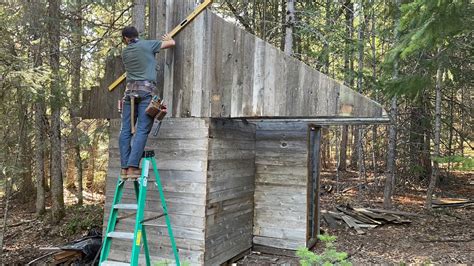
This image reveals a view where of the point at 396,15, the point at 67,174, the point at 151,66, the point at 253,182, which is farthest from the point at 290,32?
the point at 67,174

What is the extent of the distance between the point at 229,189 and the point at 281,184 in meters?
1.31

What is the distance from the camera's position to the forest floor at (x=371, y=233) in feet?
23.3

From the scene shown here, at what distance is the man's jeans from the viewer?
5012 mm

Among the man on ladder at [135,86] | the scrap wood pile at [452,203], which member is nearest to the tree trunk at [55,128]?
the man on ladder at [135,86]

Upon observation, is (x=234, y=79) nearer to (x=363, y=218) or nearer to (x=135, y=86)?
(x=135, y=86)

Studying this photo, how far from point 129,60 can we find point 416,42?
12.9ft

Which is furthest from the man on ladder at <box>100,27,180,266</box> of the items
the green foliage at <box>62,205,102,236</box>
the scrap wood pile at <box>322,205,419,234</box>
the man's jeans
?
the green foliage at <box>62,205,102,236</box>

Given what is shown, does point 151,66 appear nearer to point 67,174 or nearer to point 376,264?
point 376,264

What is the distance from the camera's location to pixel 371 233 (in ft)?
28.8

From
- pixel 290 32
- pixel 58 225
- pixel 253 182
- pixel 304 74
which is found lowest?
pixel 58 225

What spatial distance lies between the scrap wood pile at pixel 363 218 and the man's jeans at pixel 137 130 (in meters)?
5.83

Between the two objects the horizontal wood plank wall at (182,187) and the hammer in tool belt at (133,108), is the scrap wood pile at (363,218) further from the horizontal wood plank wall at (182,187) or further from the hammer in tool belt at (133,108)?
the hammer in tool belt at (133,108)

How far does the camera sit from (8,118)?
9.21m

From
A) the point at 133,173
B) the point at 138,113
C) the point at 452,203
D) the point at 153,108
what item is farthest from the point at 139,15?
the point at 452,203
